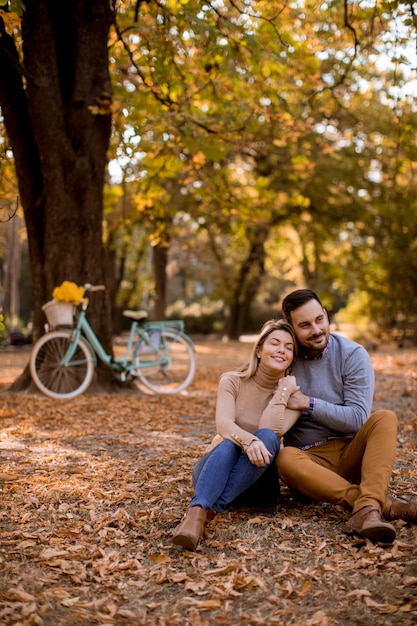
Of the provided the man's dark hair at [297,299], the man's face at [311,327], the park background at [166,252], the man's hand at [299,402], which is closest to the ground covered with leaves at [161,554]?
the park background at [166,252]

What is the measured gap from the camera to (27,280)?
36094 millimetres

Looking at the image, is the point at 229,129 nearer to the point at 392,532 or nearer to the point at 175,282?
the point at 392,532

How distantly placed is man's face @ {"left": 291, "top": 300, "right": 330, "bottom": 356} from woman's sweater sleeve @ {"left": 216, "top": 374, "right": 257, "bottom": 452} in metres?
0.43

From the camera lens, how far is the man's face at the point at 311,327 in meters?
3.52

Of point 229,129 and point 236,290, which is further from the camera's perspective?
point 236,290

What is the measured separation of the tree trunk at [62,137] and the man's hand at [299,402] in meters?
4.63

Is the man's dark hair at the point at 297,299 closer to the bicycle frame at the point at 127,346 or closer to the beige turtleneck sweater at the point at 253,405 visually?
the beige turtleneck sweater at the point at 253,405

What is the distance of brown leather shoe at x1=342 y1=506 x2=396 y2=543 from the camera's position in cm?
291

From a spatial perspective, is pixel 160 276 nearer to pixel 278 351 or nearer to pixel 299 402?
pixel 278 351

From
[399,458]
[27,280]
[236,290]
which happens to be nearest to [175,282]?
[27,280]

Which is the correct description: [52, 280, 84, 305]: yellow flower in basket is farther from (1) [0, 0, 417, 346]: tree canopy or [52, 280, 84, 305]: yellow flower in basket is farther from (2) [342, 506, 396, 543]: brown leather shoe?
(2) [342, 506, 396, 543]: brown leather shoe

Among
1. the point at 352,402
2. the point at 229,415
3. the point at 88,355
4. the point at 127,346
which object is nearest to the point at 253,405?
the point at 229,415

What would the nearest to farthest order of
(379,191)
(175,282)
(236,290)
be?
(379,191) → (236,290) → (175,282)

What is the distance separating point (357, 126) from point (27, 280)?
2466cm
